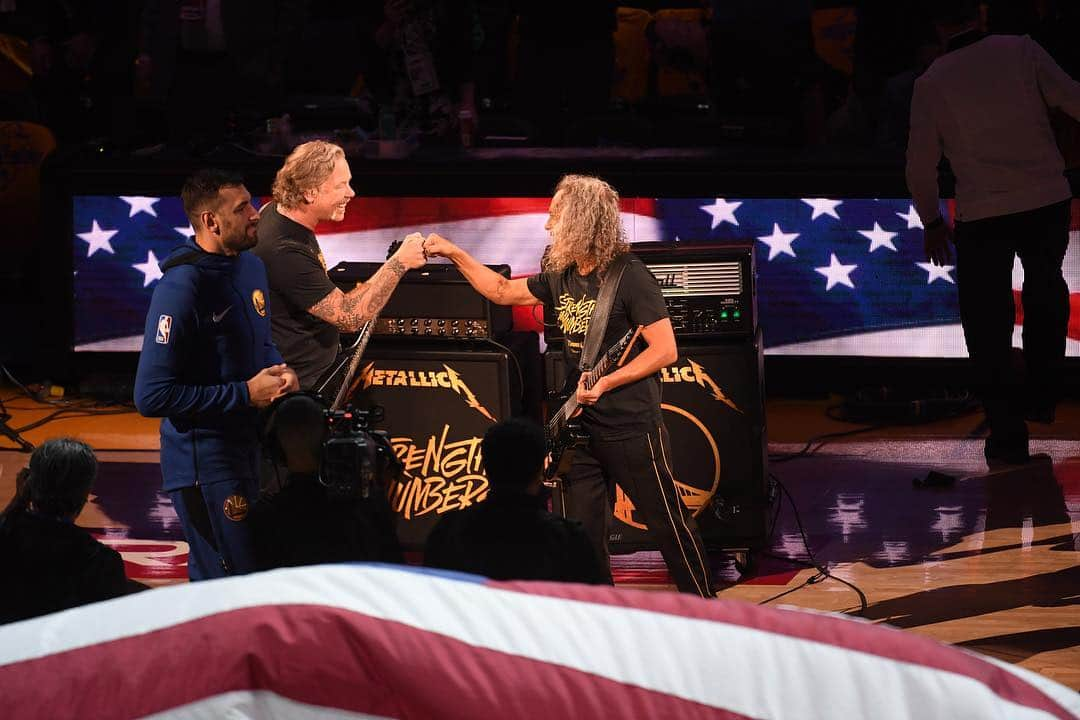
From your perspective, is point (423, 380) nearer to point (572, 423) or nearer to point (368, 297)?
point (368, 297)

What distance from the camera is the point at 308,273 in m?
5.89

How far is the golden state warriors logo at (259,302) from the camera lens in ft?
16.3

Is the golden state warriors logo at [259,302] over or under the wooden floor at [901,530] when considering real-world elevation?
over

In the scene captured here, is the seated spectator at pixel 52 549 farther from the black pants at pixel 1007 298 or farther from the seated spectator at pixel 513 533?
the black pants at pixel 1007 298

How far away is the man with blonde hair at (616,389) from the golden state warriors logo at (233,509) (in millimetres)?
1376

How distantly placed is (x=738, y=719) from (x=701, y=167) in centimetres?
756

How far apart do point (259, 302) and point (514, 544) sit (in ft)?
5.20

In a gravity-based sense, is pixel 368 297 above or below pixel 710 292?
above

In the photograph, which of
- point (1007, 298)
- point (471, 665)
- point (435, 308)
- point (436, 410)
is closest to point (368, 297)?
point (435, 308)

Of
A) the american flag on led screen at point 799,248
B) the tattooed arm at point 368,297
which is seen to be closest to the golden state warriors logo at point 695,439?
the tattooed arm at point 368,297

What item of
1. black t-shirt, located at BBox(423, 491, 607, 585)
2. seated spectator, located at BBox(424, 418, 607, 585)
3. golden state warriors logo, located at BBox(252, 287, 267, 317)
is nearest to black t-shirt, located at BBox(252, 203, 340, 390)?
golden state warriors logo, located at BBox(252, 287, 267, 317)

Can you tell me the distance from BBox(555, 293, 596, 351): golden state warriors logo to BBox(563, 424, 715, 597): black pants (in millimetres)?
418

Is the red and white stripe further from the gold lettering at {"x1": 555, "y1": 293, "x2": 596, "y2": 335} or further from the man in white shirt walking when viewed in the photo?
the gold lettering at {"x1": 555, "y1": 293, "x2": 596, "y2": 335}

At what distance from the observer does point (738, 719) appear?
1.92 m
